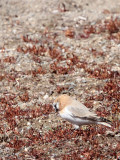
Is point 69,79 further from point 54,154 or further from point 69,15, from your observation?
point 69,15

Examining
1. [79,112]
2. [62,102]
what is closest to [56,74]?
[62,102]

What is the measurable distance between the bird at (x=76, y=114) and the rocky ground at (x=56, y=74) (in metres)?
0.37

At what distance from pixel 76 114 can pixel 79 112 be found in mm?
134

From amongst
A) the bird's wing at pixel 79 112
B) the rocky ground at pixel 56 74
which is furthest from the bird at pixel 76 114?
the rocky ground at pixel 56 74

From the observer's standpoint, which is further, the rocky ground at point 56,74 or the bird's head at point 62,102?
the bird's head at point 62,102

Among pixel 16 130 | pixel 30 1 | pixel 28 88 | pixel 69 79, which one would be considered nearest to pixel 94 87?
pixel 69 79

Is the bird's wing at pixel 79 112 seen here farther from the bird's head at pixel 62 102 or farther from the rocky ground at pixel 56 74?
the rocky ground at pixel 56 74

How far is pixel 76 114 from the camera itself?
28.4ft

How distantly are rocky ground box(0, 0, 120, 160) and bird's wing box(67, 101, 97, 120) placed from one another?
511 millimetres

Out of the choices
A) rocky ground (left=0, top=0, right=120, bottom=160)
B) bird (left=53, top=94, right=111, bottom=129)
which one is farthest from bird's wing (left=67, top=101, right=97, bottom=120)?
rocky ground (left=0, top=0, right=120, bottom=160)

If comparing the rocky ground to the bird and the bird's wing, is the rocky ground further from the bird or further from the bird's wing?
the bird's wing

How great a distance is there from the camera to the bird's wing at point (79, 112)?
28.2ft

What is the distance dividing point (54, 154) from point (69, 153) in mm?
358

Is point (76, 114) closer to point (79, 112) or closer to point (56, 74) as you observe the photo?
point (79, 112)
